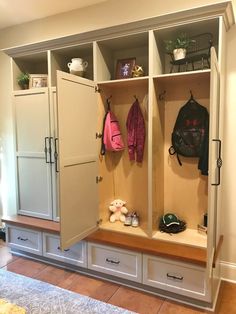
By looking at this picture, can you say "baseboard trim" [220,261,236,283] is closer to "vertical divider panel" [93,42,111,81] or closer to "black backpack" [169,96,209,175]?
"black backpack" [169,96,209,175]

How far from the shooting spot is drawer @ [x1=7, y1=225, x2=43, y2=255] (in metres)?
2.79

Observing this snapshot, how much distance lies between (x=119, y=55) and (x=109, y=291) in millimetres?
2326

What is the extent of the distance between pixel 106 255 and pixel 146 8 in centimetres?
242

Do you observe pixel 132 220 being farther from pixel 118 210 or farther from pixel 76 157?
pixel 76 157

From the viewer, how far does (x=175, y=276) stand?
6.97ft

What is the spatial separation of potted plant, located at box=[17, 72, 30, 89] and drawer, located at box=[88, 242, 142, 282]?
1.92 m

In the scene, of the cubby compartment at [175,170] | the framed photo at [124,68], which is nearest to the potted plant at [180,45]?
the cubby compartment at [175,170]

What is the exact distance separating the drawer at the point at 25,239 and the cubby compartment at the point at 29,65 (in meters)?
1.62

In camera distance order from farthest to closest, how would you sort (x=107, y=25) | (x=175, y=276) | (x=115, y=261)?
1. (x=107, y=25)
2. (x=115, y=261)
3. (x=175, y=276)

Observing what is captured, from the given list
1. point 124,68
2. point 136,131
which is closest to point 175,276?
point 136,131

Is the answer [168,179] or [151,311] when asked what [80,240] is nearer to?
[151,311]

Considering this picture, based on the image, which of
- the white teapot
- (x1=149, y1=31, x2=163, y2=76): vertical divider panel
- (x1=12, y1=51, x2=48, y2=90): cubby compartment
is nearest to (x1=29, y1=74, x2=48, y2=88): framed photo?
(x1=12, y1=51, x2=48, y2=90): cubby compartment

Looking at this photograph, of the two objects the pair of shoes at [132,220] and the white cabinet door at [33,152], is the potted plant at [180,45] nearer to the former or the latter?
the white cabinet door at [33,152]

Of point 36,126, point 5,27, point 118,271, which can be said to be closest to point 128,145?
point 36,126
